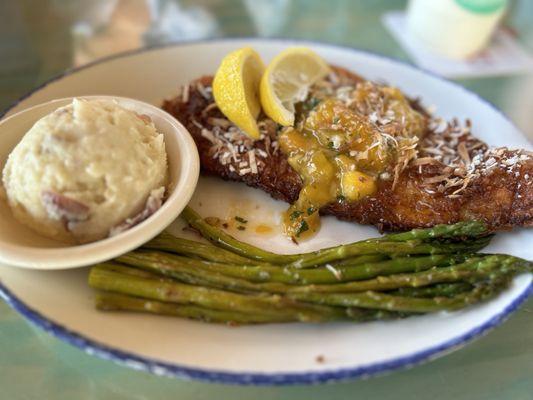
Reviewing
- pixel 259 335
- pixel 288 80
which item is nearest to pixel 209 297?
pixel 259 335

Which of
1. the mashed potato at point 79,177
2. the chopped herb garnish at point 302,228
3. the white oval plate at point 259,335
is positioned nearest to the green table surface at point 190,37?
the white oval plate at point 259,335

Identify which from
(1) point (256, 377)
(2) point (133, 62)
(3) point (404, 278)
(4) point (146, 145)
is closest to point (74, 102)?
(4) point (146, 145)

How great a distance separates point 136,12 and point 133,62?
6.55 ft

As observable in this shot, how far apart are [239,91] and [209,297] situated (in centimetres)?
128

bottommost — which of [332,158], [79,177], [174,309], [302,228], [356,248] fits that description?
[174,309]

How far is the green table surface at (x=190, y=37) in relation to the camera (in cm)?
220

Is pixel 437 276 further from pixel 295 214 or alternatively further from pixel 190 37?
pixel 190 37

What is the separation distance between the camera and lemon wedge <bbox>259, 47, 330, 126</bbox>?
2953mm

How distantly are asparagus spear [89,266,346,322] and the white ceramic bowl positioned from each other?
12cm

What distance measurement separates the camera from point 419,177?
2783mm

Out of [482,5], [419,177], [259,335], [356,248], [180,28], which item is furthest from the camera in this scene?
[180,28]

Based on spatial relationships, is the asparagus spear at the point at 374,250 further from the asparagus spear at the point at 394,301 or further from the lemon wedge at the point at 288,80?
the lemon wedge at the point at 288,80

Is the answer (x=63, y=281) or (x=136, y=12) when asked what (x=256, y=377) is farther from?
(x=136, y=12)

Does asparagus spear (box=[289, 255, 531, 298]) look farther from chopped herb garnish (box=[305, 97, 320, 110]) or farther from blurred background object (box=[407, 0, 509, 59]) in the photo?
blurred background object (box=[407, 0, 509, 59])
